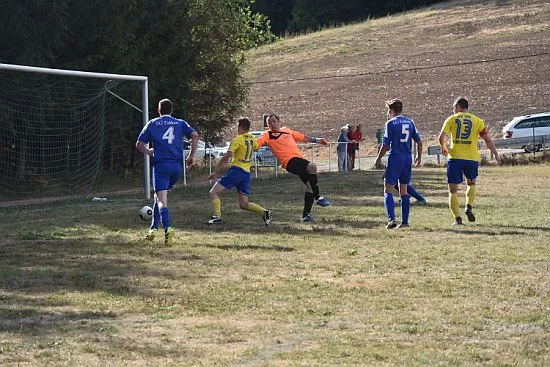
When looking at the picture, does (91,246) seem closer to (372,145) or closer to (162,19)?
(162,19)

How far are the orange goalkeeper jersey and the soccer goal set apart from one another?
7590 mm

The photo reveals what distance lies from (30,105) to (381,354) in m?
20.3

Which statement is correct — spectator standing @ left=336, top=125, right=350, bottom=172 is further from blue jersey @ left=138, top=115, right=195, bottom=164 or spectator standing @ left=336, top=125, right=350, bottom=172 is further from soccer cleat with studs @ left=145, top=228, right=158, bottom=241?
soccer cleat with studs @ left=145, top=228, right=158, bottom=241

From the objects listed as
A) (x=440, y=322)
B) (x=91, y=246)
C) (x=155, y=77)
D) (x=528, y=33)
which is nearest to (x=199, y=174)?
(x=155, y=77)

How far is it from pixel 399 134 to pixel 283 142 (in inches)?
87.4

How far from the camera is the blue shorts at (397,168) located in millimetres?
15492

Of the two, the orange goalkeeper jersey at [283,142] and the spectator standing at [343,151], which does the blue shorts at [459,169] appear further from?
the spectator standing at [343,151]

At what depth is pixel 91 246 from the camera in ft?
45.0

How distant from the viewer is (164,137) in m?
13.6

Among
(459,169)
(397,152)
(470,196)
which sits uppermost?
(397,152)

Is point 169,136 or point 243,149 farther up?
point 169,136

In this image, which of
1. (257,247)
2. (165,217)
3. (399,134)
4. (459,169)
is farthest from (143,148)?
(459,169)

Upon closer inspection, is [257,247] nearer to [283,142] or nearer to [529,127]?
[283,142]

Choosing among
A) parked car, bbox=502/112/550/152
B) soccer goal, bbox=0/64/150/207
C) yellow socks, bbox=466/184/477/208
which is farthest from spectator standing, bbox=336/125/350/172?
yellow socks, bbox=466/184/477/208
